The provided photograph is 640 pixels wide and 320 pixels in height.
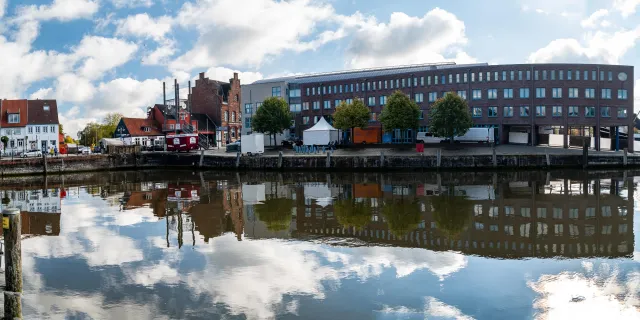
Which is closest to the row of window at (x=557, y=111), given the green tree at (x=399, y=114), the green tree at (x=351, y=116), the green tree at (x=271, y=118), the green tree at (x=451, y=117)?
the green tree at (x=451, y=117)

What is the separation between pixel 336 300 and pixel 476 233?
29.2 ft

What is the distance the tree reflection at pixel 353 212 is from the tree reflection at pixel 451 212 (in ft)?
9.87

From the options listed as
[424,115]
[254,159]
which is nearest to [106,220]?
[254,159]

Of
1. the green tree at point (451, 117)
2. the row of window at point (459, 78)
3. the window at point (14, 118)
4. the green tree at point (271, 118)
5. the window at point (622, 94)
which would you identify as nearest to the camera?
the green tree at point (451, 117)

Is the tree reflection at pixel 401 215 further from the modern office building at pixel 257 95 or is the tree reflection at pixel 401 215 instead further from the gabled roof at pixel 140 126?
the gabled roof at pixel 140 126

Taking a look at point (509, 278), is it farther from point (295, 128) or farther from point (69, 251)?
point (295, 128)

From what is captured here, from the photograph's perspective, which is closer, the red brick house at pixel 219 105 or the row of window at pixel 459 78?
the row of window at pixel 459 78

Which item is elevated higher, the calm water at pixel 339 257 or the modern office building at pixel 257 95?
the modern office building at pixel 257 95

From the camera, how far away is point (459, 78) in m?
74.1

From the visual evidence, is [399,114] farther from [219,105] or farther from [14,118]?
[14,118]

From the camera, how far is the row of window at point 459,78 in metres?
69.2

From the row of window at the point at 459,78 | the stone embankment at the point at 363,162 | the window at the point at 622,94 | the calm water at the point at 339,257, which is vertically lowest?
the calm water at the point at 339,257

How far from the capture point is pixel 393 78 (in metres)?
79.7

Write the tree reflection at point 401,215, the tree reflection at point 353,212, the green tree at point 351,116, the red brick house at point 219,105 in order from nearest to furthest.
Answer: the tree reflection at point 401,215 → the tree reflection at point 353,212 → the green tree at point 351,116 → the red brick house at point 219,105
